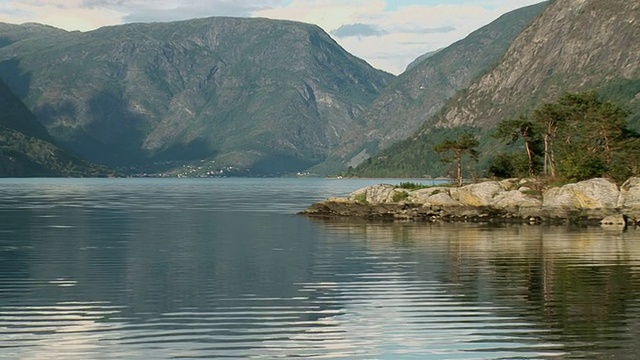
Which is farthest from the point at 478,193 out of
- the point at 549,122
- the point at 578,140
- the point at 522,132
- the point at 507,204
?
the point at 578,140

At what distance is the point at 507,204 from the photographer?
12088 cm

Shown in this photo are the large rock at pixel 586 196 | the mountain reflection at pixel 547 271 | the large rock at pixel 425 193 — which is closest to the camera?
the mountain reflection at pixel 547 271

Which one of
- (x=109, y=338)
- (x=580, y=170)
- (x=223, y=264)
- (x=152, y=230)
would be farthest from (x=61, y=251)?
→ (x=580, y=170)

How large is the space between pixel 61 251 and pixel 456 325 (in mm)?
44070

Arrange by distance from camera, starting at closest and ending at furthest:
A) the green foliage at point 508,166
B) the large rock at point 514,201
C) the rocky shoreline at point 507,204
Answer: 1. the rocky shoreline at point 507,204
2. the large rock at point 514,201
3. the green foliage at point 508,166

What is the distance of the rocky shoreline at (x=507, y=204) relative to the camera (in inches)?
4462

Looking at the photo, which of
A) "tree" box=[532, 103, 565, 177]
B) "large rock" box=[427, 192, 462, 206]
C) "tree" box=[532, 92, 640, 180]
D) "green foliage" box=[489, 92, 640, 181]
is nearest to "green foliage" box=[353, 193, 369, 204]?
"large rock" box=[427, 192, 462, 206]

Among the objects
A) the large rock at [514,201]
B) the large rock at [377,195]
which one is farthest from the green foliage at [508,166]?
the large rock at [514,201]

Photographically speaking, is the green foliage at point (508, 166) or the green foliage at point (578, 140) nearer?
the green foliage at point (578, 140)

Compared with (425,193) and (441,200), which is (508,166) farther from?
(441,200)

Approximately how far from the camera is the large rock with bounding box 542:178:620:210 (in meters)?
115

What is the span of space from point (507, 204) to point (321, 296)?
75.8 m

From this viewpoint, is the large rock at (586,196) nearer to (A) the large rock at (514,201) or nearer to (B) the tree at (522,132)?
(A) the large rock at (514,201)

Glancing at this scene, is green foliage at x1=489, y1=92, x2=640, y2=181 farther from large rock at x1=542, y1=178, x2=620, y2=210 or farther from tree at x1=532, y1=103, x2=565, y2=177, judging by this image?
large rock at x1=542, y1=178, x2=620, y2=210
